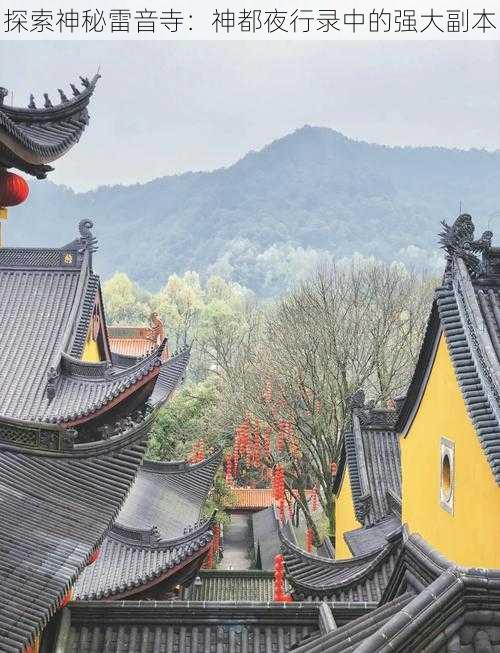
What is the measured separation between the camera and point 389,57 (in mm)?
147375

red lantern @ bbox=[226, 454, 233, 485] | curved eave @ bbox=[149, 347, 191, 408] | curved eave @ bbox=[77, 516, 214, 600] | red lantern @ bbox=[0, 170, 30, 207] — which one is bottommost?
red lantern @ bbox=[226, 454, 233, 485]

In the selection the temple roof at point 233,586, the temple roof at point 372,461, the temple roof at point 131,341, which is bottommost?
the temple roof at point 233,586

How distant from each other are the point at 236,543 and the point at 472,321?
18.2 metres

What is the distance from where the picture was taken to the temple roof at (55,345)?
339 inches

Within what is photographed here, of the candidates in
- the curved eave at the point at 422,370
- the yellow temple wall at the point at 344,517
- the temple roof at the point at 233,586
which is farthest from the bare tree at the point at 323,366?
the curved eave at the point at 422,370

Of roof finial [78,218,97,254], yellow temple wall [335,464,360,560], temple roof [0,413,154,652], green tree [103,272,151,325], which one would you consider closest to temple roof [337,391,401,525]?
yellow temple wall [335,464,360,560]

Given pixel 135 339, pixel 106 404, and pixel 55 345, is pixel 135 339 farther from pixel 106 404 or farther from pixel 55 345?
pixel 106 404

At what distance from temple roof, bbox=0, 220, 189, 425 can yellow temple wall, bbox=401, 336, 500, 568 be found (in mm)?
3243

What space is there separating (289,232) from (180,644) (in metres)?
121

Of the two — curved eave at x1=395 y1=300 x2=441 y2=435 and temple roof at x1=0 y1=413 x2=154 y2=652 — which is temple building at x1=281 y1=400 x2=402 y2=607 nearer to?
curved eave at x1=395 y1=300 x2=441 y2=435

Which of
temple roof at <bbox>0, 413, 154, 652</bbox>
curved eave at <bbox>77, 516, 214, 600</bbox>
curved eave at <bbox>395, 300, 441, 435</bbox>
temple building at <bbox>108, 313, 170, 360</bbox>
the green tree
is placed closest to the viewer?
temple roof at <bbox>0, 413, 154, 652</bbox>

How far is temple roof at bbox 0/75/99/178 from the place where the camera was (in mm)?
5074

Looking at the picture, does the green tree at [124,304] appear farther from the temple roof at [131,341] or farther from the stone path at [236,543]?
the stone path at [236,543]

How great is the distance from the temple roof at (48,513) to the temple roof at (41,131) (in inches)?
86.7
